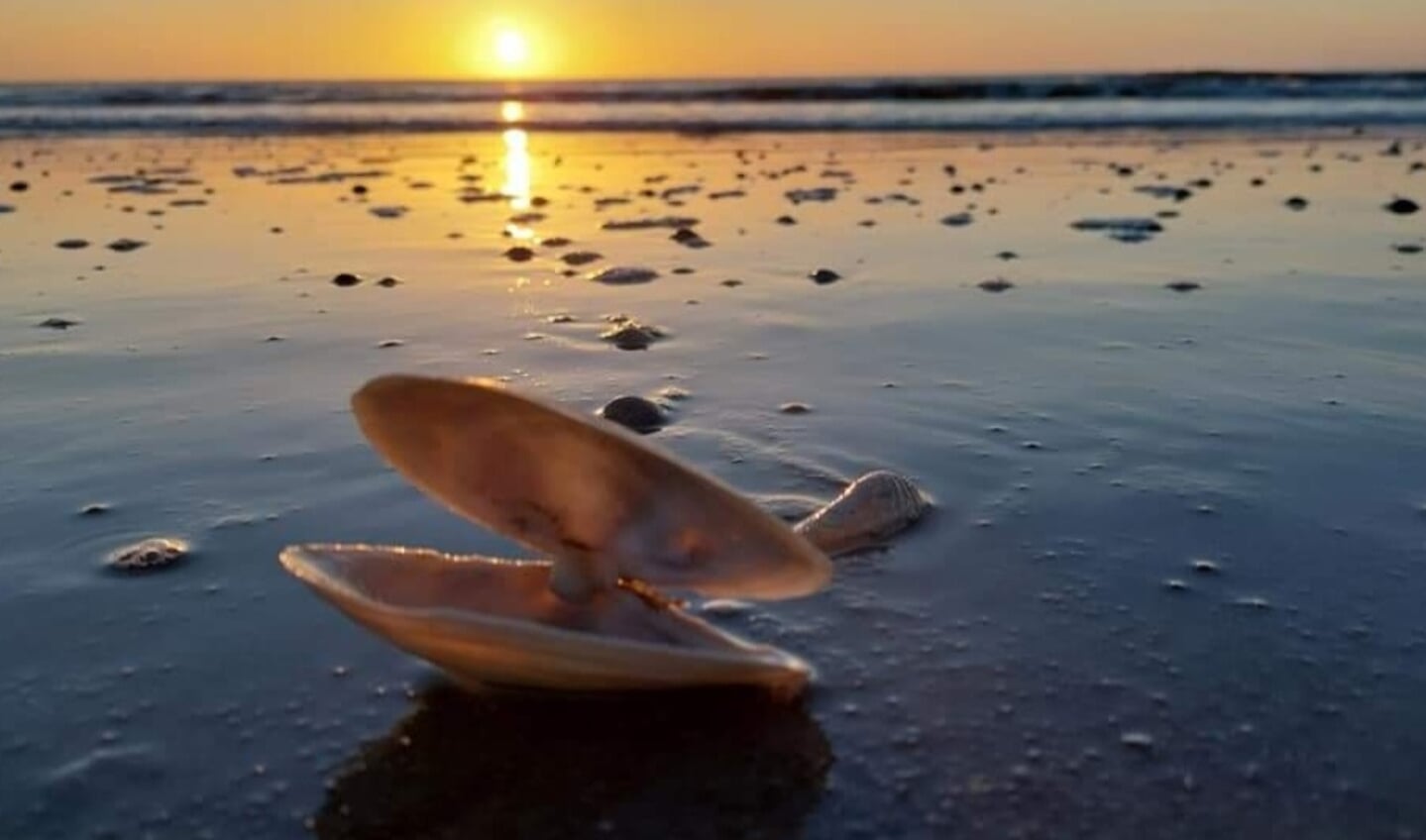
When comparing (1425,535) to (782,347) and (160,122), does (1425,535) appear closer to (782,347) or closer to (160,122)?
(782,347)

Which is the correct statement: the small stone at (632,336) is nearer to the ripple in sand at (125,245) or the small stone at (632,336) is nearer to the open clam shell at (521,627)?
the open clam shell at (521,627)

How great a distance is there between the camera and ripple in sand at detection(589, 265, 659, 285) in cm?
735

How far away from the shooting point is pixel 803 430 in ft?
13.8

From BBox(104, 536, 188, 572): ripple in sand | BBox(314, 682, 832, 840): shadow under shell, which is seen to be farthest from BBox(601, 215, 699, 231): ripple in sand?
BBox(314, 682, 832, 840): shadow under shell

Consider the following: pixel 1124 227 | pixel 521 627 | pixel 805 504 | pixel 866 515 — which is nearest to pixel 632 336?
pixel 805 504

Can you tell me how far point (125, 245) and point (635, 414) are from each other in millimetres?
5743

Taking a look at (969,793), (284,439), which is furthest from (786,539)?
(284,439)

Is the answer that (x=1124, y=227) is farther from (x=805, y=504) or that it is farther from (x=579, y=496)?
(x=579, y=496)

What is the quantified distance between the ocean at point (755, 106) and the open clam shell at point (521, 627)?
22.1m

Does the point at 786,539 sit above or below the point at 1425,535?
above

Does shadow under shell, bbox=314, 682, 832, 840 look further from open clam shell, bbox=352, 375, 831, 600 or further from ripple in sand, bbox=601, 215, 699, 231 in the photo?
ripple in sand, bbox=601, 215, 699, 231

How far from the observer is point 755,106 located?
108ft

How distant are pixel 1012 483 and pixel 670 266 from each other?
14.8 ft

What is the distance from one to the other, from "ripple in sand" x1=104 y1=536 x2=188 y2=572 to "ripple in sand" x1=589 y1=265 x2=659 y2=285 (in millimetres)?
4313
